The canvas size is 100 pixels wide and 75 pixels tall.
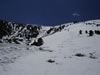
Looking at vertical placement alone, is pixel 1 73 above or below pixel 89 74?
above

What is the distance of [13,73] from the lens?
8391 millimetres

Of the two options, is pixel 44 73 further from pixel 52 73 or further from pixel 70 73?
pixel 70 73

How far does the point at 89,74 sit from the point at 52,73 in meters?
3.41

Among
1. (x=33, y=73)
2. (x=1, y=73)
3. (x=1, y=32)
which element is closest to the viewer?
(x=1, y=73)

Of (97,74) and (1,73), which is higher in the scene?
(1,73)

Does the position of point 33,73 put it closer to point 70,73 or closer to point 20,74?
point 20,74

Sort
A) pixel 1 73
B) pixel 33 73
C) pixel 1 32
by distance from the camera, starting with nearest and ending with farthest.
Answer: pixel 1 73 < pixel 33 73 < pixel 1 32

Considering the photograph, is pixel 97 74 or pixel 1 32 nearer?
pixel 97 74

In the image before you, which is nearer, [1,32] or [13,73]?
[13,73]

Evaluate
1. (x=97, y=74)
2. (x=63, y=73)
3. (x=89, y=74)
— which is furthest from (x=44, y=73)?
(x=97, y=74)

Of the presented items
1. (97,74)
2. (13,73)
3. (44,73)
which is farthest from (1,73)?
(97,74)

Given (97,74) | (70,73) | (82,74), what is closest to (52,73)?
(70,73)

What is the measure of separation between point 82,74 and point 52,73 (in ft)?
9.09

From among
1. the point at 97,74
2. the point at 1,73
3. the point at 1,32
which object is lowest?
the point at 97,74
